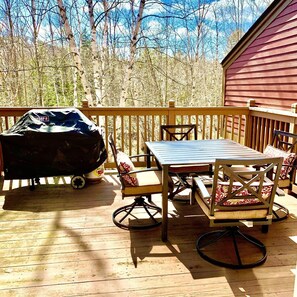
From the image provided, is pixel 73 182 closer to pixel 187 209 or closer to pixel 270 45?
pixel 187 209

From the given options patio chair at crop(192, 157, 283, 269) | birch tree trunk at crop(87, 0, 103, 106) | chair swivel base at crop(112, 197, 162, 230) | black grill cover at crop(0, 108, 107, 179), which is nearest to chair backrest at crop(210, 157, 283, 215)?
patio chair at crop(192, 157, 283, 269)

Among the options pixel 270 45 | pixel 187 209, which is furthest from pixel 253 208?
→ pixel 270 45

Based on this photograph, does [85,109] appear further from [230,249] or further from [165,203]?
[230,249]

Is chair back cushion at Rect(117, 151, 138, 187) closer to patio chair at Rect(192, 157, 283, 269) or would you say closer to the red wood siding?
patio chair at Rect(192, 157, 283, 269)

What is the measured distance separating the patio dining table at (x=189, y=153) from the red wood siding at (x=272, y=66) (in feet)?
6.34

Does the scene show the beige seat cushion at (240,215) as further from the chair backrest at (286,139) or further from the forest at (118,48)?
the forest at (118,48)

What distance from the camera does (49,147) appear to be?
3.76 meters

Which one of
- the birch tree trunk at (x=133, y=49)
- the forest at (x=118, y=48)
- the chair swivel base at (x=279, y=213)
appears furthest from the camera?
the forest at (x=118, y=48)

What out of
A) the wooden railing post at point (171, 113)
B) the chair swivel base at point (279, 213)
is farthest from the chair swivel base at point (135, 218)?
the wooden railing post at point (171, 113)

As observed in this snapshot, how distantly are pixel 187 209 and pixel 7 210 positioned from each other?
2168mm

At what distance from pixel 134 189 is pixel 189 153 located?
0.74 m

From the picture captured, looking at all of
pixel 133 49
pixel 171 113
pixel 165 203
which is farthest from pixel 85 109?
pixel 133 49

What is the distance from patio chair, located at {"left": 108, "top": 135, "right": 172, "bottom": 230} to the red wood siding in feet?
9.83

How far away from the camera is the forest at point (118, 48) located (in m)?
9.18
